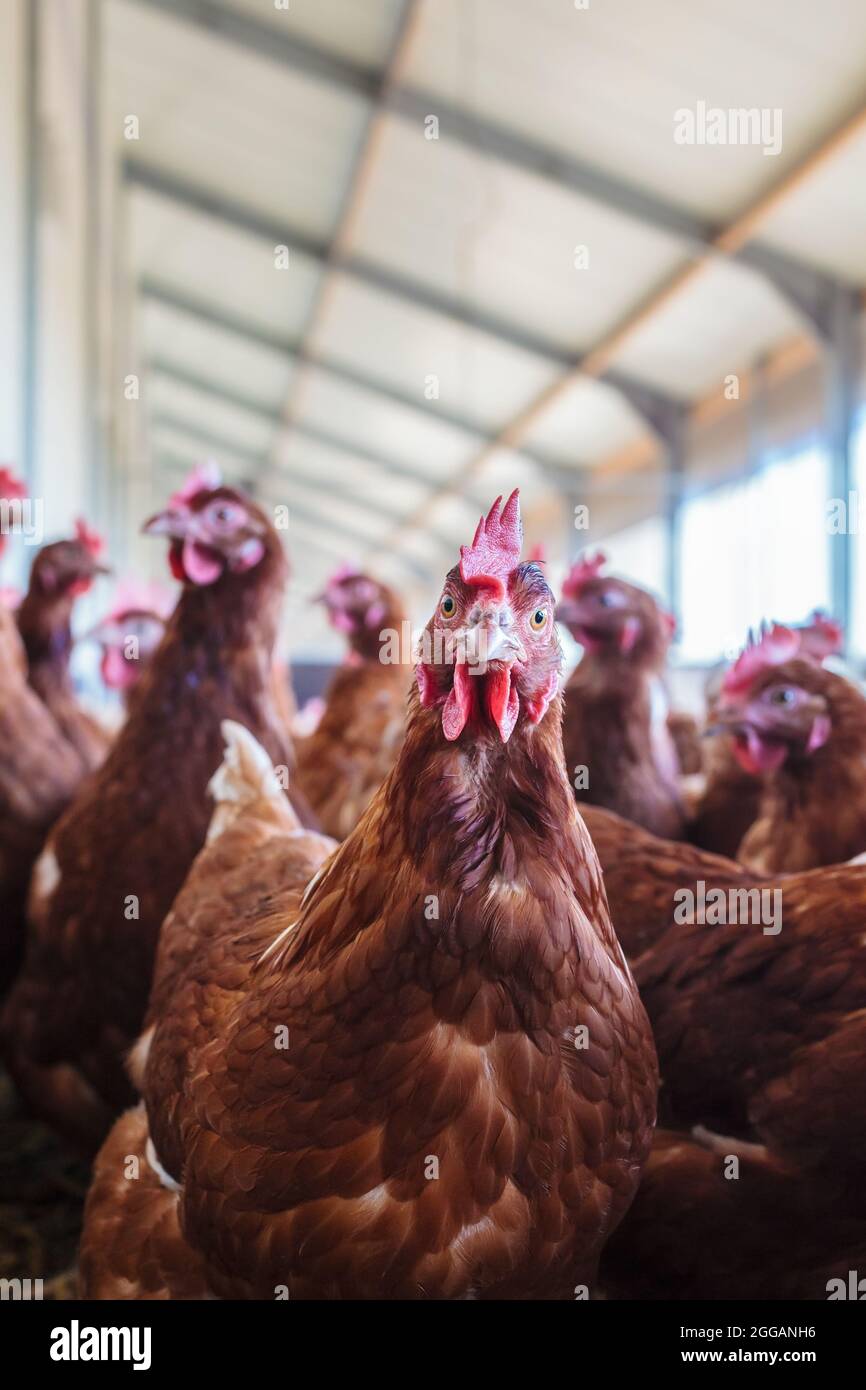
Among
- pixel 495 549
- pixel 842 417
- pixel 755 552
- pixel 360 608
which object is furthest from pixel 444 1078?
pixel 755 552

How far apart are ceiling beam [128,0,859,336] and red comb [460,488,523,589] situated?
6161 mm

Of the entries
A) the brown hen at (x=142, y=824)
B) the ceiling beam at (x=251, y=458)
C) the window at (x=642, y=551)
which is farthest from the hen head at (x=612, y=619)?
the ceiling beam at (x=251, y=458)

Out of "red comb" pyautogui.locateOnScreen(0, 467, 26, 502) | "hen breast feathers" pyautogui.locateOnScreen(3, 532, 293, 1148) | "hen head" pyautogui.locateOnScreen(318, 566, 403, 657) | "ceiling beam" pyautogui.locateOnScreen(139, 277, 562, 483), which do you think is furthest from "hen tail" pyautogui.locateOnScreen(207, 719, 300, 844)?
"ceiling beam" pyautogui.locateOnScreen(139, 277, 562, 483)

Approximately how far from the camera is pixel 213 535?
5.92 feet

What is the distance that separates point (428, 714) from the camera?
37.2 inches

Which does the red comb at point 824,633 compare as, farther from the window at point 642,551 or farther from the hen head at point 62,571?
the window at point 642,551

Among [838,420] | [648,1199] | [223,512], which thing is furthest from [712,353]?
[648,1199]

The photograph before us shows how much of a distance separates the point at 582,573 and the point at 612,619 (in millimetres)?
144

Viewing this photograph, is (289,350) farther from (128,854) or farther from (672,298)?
(128,854)

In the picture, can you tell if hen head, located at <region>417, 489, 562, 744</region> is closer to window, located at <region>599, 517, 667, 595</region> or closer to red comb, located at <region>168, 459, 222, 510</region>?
red comb, located at <region>168, 459, 222, 510</region>

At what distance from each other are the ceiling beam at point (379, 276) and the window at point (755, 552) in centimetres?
122

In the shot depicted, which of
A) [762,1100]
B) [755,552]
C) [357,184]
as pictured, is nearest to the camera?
[762,1100]

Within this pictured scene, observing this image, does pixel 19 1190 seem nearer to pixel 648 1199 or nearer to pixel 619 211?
pixel 648 1199
